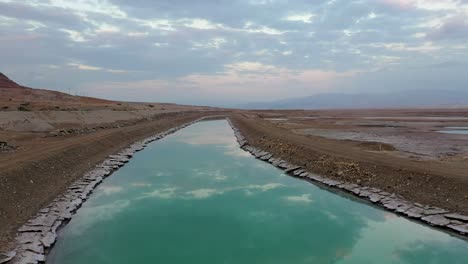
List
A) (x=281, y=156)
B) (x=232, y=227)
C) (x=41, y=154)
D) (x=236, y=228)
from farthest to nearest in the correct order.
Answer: (x=281, y=156) → (x=41, y=154) → (x=232, y=227) → (x=236, y=228)

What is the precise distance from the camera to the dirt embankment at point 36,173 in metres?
14.2

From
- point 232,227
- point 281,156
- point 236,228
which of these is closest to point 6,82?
point 281,156

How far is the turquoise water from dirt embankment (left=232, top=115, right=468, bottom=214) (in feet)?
5.76

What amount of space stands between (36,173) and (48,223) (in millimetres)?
5719

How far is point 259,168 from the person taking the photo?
90.5 ft

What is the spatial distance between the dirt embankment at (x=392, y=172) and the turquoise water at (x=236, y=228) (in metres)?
1.75

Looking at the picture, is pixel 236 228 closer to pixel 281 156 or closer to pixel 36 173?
pixel 36 173

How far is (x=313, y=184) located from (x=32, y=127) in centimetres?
2818

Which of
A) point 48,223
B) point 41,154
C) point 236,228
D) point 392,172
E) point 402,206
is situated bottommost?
point 236,228

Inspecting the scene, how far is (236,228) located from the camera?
15398 mm

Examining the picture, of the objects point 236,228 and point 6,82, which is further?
point 6,82

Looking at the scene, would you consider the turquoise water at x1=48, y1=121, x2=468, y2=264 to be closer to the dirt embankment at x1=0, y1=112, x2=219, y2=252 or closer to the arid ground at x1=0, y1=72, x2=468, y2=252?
the dirt embankment at x1=0, y1=112, x2=219, y2=252

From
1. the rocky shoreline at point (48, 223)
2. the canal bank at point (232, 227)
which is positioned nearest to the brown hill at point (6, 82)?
the rocky shoreline at point (48, 223)

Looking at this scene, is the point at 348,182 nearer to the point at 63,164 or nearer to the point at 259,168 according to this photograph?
the point at 259,168
